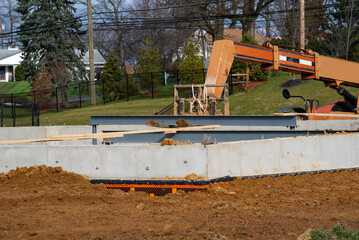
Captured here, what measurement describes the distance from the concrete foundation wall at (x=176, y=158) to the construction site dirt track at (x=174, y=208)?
0.21 m

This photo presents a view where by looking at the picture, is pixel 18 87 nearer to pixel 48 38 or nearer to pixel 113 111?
pixel 48 38

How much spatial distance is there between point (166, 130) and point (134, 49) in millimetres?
65657

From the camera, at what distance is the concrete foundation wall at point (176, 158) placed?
27.3 ft

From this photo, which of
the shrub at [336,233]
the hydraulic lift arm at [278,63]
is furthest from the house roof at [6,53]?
the shrub at [336,233]

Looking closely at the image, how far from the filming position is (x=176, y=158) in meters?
8.37

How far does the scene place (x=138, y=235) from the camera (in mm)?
5637

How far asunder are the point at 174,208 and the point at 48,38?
39532 millimetres

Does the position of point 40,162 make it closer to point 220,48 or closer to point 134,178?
point 134,178

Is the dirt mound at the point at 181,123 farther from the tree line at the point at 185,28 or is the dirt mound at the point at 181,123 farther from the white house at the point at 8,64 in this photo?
the white house at the point at 8,64

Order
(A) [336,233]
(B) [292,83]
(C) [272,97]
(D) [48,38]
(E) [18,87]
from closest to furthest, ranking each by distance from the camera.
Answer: (A) [336,233], (C) [272,97], (B) [292,83], (D) [48,38], (E) [18,87]

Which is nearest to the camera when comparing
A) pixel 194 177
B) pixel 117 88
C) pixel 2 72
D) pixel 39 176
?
pixel 194 177

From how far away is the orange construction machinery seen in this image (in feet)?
45.0

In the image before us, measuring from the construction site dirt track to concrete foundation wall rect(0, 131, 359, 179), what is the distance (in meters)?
0.21

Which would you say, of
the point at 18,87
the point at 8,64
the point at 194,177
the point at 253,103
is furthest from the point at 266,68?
the point at 8,64
